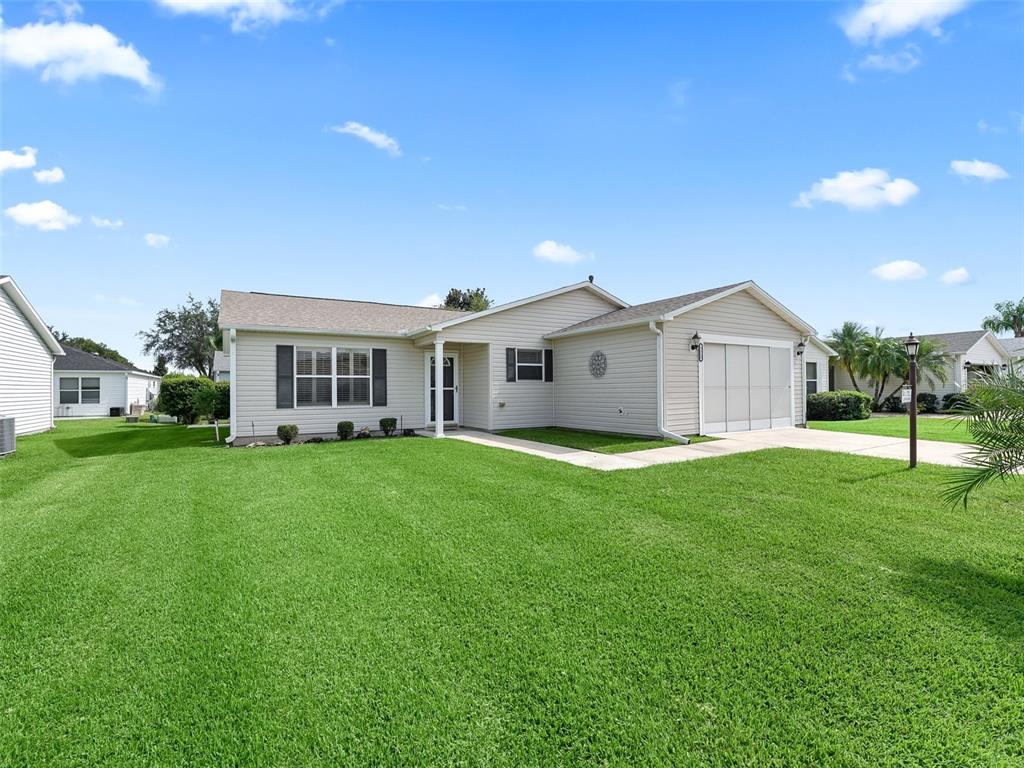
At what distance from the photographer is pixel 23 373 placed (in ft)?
50.4

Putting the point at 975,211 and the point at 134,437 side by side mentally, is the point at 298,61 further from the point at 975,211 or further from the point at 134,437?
the point at 975,211

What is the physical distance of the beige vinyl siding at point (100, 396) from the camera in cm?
2444

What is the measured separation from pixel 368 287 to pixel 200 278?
8.36m

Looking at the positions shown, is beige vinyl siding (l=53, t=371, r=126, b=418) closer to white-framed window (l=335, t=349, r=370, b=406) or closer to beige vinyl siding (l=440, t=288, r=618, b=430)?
white-framed window (l=335, t=349, r=370, b=406)

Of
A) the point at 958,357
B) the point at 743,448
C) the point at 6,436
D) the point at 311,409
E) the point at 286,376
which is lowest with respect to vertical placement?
the point at 743,448

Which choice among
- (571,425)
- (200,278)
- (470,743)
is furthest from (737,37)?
(200,278)

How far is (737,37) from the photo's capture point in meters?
10.1

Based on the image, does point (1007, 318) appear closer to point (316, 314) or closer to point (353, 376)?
point (353, 376)

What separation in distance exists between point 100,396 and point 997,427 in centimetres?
3382

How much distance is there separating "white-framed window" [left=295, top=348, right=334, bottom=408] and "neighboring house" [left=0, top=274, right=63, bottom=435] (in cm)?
813

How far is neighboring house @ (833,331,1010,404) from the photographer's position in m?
23.2

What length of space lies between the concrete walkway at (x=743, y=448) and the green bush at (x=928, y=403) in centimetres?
1427

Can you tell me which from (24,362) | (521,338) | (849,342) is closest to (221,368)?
(24,362)

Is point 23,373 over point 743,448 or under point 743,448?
over
